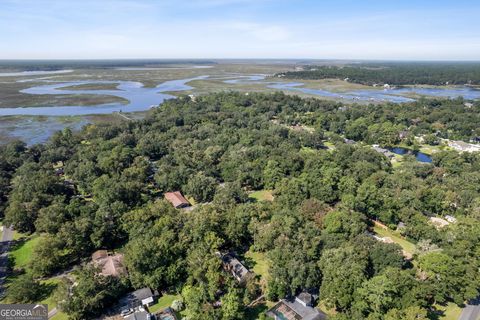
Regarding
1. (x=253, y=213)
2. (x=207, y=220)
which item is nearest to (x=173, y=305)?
(x=207, y=220)

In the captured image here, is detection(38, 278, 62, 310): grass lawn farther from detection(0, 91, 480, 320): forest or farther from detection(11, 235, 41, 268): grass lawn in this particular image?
detection(11, 235, 41, 268): grass lawn

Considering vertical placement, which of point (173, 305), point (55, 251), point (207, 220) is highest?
point (207, 220)

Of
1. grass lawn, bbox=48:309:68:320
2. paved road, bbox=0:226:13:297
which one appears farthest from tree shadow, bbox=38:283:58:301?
paved road, bbox=0:226:13:297

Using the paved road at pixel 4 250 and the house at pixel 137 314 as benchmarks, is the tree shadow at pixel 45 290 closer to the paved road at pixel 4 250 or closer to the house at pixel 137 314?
the paved road at pixel 4 250

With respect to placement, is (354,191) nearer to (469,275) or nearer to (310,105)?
(469,275)

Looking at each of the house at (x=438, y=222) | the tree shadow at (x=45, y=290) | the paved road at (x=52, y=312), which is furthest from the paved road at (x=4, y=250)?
the house at (x=438, y=222)

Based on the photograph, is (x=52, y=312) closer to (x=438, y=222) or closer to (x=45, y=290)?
(x=45, y=290)

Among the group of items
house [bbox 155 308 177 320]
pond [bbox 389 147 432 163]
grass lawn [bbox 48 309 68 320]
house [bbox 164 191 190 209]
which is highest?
house [bbox 164 191 190 209]
